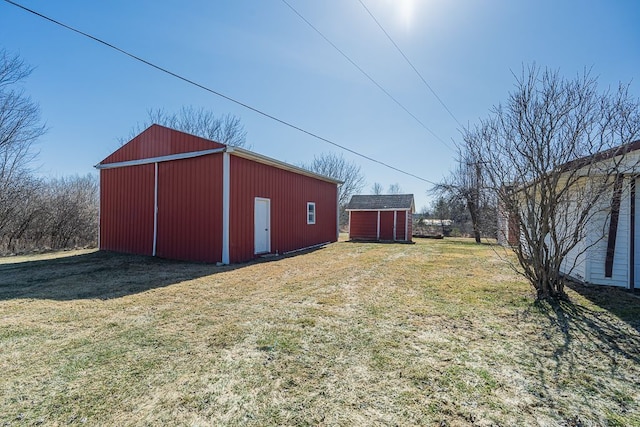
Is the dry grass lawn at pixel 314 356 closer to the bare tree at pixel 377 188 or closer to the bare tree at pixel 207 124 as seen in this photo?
the bare tree at pixel 207 124

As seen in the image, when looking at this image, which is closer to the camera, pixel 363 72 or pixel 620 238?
pixel 620 238

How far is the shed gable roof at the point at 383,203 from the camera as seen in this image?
18094 mm

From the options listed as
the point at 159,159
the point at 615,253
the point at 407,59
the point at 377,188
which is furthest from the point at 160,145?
the point at 377,188

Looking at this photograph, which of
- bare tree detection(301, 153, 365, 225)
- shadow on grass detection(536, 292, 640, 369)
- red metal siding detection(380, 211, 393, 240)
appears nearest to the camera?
shadow on grass detection(536, 292, 640, 369)

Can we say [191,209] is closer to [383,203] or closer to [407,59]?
[407,59]

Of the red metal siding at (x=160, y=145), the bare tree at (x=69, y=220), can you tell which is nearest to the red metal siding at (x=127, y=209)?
the red metal siding at (x=160, y=145)

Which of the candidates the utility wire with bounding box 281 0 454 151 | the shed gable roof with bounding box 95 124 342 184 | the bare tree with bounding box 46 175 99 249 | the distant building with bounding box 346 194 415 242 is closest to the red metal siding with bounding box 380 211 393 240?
the distant building with bounding box 346 194 415 242

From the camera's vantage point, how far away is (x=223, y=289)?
17.6ft

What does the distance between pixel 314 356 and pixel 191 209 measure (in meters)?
7.10

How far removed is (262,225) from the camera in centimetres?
993

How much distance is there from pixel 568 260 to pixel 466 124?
4463 millimetres

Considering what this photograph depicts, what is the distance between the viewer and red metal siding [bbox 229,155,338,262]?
8633 mm

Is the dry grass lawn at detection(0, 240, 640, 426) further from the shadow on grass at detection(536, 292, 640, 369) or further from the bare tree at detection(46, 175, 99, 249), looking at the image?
the bare tree at detection(46, 175, 99, 249)

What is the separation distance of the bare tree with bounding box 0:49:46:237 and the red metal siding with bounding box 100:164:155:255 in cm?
576
